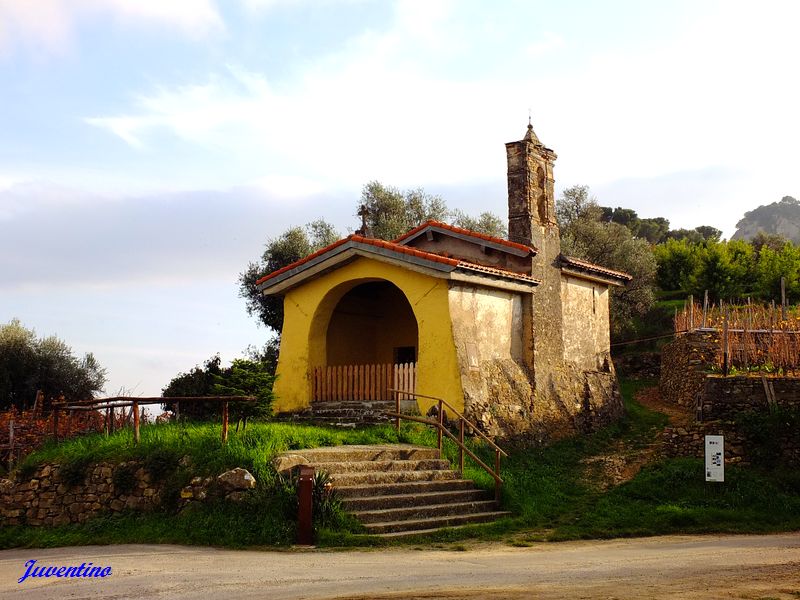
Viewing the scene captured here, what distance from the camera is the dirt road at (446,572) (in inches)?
344

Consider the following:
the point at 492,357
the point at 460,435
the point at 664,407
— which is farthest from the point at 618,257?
the point at 460,435

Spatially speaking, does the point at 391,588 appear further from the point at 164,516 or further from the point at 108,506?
the point at 108,506

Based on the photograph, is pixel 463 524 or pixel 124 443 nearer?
pixel 463 524

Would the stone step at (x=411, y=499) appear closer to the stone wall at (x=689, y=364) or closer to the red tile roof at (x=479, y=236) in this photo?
the red tile roof at (x=479, y=236)

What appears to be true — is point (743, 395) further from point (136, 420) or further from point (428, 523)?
point (136, 420)

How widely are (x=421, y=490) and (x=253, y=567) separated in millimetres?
4534

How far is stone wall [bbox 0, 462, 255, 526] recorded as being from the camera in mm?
13203

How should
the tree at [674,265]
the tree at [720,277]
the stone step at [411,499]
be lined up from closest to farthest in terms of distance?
the stone step at [411,499]
the tree at [720,277]
the tree at [674,265]

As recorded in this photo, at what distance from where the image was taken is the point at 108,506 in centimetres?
1430

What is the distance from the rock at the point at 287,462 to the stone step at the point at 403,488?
0.76 metres

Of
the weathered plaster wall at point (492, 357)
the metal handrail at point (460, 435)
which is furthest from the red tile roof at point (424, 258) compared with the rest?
the metal handrail at point (460, 435)

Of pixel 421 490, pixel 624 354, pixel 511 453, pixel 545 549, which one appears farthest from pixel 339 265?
pixel 624 354

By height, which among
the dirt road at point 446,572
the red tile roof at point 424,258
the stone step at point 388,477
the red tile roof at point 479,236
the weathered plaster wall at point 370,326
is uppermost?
the red tile roof at point 479,236

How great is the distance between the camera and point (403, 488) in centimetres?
1420
